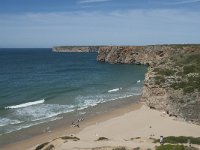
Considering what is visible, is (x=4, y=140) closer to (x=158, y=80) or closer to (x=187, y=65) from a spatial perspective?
(x=158, y=80)

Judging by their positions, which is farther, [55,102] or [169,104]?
[55,102]

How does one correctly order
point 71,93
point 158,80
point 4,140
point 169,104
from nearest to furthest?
point 4,140, point 169,104, point 158,80, point 71,93

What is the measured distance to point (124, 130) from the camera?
31469mm

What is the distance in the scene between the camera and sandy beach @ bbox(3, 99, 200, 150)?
82.8ft

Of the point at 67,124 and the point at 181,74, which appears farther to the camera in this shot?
the point at 181,74

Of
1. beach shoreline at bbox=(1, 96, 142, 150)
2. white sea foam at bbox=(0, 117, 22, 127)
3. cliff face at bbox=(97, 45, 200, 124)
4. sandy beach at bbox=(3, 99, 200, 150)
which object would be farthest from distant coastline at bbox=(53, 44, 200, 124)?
white sea foam at bbox=(0, 117, 22, 127)

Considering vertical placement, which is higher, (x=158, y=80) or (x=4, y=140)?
(x=158, y=80)

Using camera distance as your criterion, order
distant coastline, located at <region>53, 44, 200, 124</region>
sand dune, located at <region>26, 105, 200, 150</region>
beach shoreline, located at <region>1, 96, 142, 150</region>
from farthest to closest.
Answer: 1. distant coastline, located at <region>53, 44, 200, 124</region>
2. beach shoreline, located at <region>1, 96, 142, 150</region>
3. sand dune, located at <region>26, 105, 200, 150</region>

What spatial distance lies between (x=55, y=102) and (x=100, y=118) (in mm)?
→ 9889

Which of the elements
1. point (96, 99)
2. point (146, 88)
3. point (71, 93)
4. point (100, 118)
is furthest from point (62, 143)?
point (71, 93)

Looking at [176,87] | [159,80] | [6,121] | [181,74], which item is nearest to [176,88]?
[176,87]

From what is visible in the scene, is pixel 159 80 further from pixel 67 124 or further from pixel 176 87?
pixel 67 124

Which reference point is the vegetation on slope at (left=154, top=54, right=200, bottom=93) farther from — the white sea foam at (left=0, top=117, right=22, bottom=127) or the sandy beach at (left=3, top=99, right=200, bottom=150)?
the white sea foam at (left=0, top=117, right=22, bottom=127)

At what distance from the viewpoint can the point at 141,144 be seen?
22594mm
